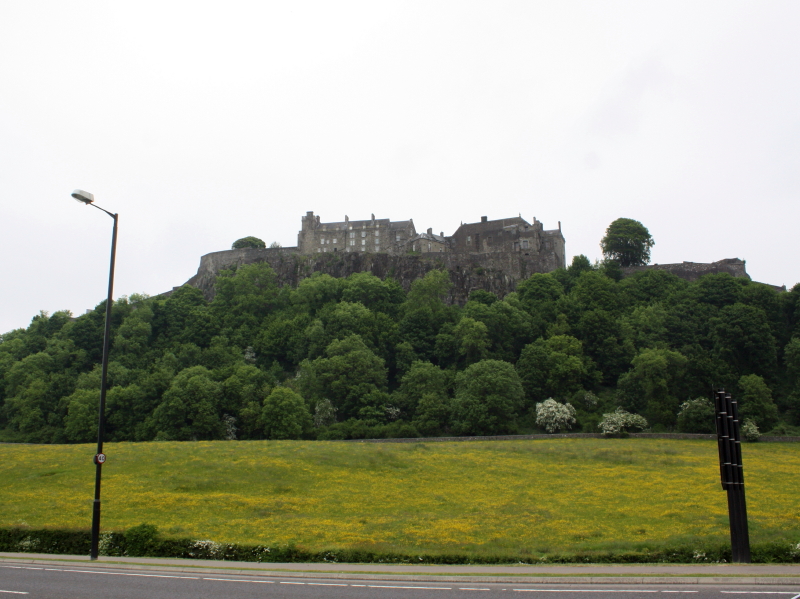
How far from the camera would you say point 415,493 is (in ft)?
119

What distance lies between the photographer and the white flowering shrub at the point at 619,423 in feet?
202

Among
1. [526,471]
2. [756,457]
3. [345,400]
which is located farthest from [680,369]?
[345,400]

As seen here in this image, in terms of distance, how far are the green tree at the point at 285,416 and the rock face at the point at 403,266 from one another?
42.5 metres

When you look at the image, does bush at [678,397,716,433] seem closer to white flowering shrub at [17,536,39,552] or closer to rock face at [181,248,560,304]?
rock face at [181,248,560,304]

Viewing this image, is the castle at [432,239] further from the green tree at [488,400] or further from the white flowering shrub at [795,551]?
the white flowering shrub at [795,551]

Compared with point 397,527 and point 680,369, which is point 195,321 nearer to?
point 680,369

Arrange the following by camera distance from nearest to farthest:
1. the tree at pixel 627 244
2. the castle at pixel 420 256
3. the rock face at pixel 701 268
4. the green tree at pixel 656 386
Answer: the green tree at pixel 656 386
the rock face at pixel 701 268
the castle at pixel 420 256
the tree at pixel 627 244

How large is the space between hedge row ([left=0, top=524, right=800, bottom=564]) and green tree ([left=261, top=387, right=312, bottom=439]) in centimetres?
4206

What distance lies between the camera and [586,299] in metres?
88.6

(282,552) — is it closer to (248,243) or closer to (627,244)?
(627,244)

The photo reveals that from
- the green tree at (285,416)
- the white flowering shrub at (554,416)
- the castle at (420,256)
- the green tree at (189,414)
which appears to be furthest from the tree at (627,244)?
the green tree at (189,414)

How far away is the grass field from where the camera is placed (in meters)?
24.9

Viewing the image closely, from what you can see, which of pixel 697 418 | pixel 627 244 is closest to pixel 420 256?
pixel 627 244

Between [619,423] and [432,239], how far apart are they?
63046 mm
